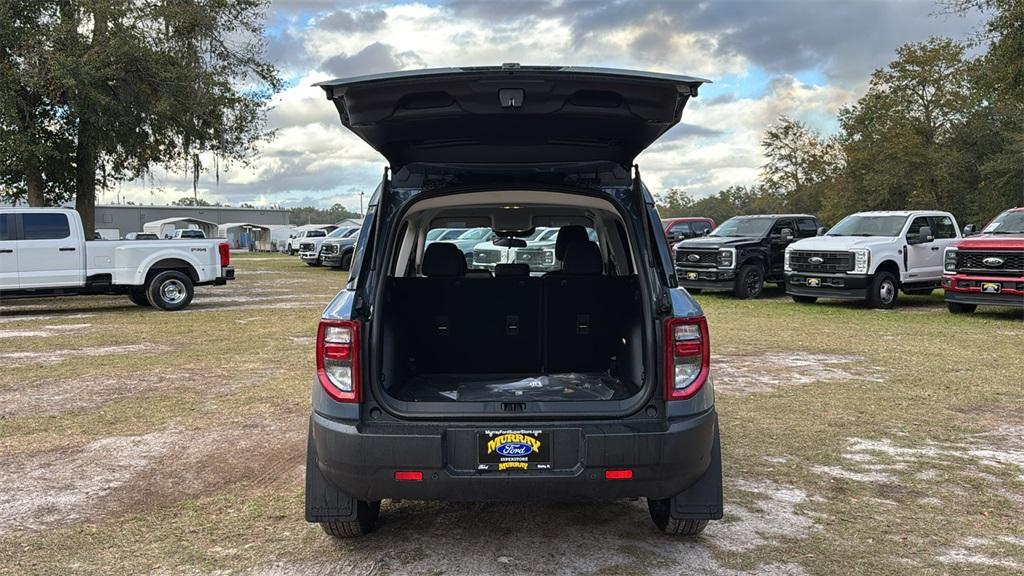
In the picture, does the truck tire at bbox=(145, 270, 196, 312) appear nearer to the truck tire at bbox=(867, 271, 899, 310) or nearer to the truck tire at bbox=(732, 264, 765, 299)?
the truck tire at bbox=(732, 264, 765, 299)

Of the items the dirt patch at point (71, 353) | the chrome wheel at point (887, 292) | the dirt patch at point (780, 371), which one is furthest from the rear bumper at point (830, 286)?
the dirt patch at point (71, 353)

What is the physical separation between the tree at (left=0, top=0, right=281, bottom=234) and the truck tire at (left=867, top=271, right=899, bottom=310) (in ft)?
51.2

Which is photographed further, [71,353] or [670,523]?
[71,353]

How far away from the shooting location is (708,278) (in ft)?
56.3

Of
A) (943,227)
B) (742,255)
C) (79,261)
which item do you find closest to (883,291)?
(943,227)

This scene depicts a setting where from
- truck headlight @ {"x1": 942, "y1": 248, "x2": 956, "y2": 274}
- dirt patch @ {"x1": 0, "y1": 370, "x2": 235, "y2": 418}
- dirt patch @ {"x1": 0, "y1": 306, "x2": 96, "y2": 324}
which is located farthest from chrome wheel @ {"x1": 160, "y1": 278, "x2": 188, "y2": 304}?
truck headlight @ {"x1": 942, "y1": 248, "x2": 956, "y2": 274}

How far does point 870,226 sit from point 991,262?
10.6ft

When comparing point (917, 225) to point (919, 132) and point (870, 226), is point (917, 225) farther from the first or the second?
point (919, 132)

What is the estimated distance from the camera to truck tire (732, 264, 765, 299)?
1689 centimetres

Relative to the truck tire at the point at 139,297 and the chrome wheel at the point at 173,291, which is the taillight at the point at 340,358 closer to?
the chrome wheel at the point at 173,291

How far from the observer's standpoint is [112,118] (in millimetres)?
17891

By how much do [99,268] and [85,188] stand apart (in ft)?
22.6

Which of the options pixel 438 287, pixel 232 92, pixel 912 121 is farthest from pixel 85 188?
pixel 912 121

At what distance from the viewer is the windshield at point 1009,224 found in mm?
13164
